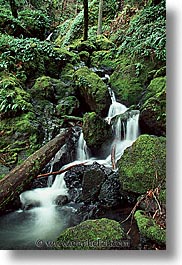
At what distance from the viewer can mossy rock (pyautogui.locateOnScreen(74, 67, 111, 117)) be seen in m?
3.39

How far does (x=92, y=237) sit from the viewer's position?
2193 millimetres

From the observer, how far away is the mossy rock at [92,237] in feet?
7.18

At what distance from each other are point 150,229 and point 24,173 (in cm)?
115

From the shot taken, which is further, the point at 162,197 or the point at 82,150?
the point at 82,150

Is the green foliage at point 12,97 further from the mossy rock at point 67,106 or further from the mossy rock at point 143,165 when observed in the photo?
the mossy rock at point 143,165

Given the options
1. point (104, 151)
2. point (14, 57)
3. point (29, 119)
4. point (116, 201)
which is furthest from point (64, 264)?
point (14, 57)

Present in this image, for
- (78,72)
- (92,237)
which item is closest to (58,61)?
(78,72)

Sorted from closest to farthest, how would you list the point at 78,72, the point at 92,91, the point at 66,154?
the point at 66,154, the point at 92,91, the point at 78,72

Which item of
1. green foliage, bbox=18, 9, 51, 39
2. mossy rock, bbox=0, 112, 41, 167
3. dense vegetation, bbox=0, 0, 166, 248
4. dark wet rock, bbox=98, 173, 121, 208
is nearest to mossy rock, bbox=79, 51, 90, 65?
dense vegetation, bbox=0, 0, 166, 248

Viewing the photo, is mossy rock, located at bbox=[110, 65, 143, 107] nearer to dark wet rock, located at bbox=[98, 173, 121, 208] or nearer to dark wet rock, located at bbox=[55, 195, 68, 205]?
dark wet rock, located at bbox=[98, 173, 121, 208]

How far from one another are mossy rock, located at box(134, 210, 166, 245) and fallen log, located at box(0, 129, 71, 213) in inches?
38.2

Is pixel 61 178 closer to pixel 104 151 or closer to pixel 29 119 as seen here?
pixel 104 151

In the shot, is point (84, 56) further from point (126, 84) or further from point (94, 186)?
point (94, 186)

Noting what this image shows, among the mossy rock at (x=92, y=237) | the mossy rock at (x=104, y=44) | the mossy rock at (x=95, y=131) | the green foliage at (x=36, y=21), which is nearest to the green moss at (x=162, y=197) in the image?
the mossy rock at (x=92, y=237)
